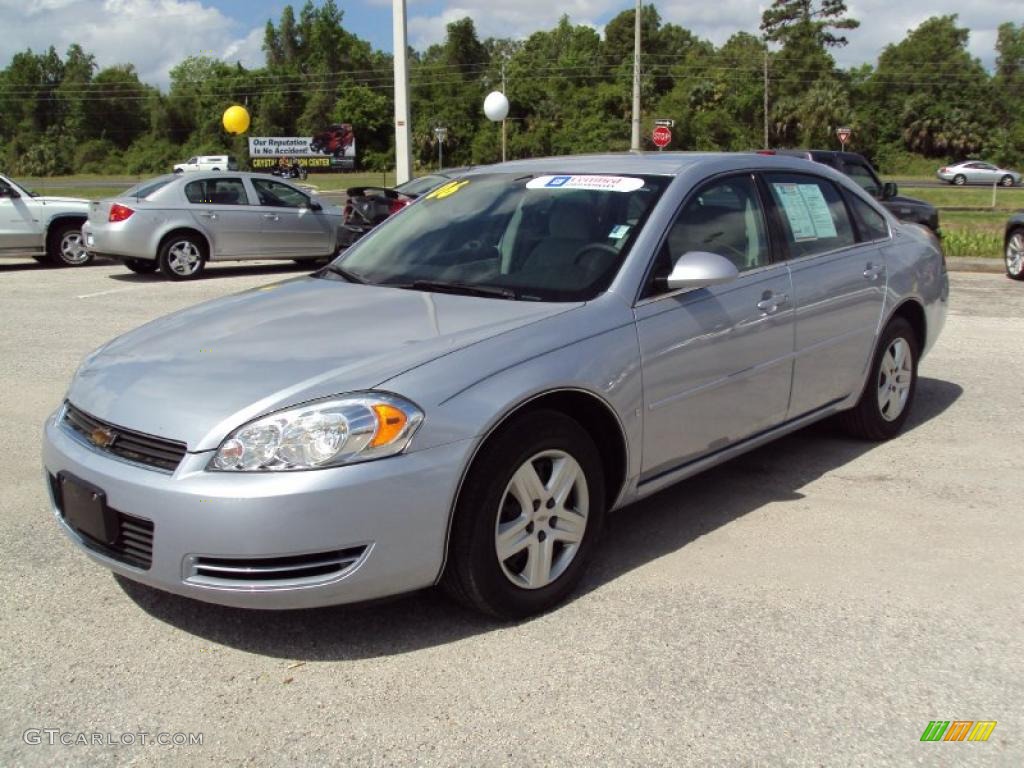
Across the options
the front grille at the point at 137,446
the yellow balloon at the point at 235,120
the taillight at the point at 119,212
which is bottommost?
the front grille at the point at 137,446

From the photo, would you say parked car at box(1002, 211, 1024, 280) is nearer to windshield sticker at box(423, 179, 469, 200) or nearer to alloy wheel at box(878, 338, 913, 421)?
alloy wheel at box(878, 338, 913, 421)

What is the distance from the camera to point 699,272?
3.82m

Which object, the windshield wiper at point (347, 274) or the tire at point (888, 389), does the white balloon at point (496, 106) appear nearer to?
the tire at point (888, 389)

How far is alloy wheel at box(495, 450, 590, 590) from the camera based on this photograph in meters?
3.33

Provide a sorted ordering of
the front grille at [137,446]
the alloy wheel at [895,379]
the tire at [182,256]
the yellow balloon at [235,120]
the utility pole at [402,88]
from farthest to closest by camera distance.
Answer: the yellow balloon at [235,120] → the utility pole at [402,88] → the tire at [182,256] → the alloy wheel at [895,379] → the front grille at [137,446]

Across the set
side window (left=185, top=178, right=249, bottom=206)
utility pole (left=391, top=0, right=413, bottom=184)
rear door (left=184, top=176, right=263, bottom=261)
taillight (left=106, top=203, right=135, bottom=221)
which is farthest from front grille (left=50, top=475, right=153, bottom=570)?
utility pole (left=391, top=0, right=413, bottom=184)

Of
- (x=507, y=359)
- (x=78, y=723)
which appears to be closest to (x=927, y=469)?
(x=507, y=359)

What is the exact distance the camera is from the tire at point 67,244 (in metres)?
15.0

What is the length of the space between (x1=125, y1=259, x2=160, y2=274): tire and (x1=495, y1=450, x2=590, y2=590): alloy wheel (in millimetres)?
11532

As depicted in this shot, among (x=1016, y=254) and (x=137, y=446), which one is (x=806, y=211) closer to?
(x=137, y=446)

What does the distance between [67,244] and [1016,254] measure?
43.7ft

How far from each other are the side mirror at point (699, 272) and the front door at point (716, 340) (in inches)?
4.1

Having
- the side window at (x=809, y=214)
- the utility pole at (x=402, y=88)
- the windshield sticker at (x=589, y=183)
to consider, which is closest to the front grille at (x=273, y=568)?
the windshield sticker at (x=589, y=183)

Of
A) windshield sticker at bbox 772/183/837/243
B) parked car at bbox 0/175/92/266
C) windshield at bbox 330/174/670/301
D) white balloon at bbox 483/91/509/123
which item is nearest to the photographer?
windshield at bbox 330/174/670/301
